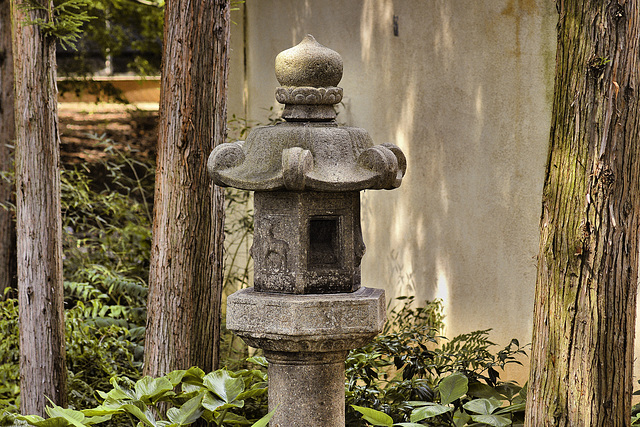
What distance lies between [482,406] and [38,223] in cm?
262

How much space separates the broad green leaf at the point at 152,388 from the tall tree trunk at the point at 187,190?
0.32m

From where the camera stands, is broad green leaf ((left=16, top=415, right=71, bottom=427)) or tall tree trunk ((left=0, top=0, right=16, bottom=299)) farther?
tall tree trunk ((left=0, top=0, right=16, bottom=299))

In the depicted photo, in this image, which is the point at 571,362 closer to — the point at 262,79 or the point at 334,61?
the point at 334,61

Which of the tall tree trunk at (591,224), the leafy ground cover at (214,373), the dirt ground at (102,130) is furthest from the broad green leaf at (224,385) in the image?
the dirt ground at (102,130)

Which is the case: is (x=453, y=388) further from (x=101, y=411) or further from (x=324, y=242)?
(x=101, y=411)

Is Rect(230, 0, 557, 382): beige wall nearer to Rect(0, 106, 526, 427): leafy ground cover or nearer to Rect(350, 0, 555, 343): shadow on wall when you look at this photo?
Rect(350, 0, 555, 343): shadow on wall

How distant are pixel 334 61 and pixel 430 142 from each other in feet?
6.64

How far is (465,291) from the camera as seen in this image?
5.07 m

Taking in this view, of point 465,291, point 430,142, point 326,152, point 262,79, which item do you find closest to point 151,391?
point 326,152

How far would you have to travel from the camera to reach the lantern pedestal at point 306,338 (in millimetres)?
3277

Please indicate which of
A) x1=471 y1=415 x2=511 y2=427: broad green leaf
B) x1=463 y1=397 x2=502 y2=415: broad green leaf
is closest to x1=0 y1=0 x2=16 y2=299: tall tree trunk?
x1=463 y1=397 x2=502 y2=415: broad green leaf

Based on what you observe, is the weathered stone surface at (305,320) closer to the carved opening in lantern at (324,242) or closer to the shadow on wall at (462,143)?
the carved opening in lantern at (324,242)

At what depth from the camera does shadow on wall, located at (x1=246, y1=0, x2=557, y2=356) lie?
14.9ft

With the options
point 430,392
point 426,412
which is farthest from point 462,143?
point 426,412
